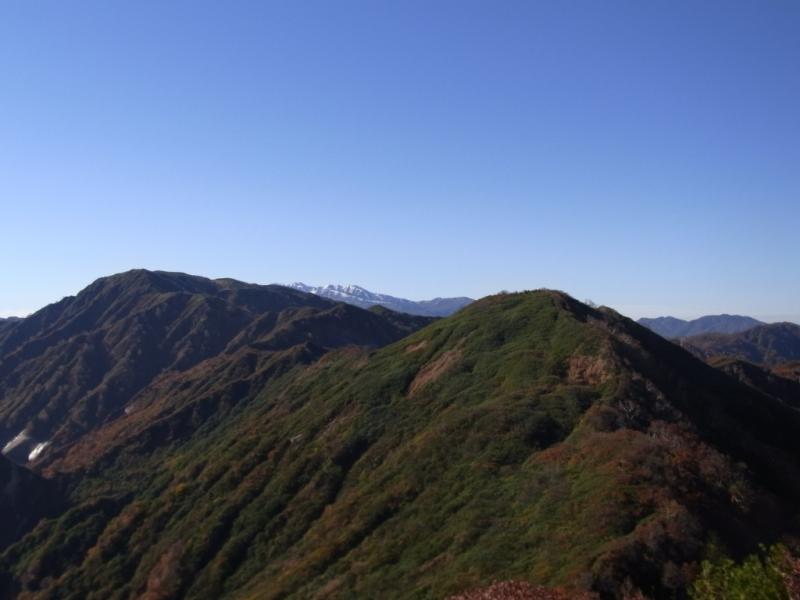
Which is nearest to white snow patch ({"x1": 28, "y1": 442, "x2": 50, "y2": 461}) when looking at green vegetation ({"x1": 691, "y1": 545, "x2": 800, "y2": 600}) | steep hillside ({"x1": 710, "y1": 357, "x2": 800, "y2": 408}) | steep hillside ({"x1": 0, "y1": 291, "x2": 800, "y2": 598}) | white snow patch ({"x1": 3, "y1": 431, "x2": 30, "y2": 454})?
white snow patch ({"x1": 3, "y1": 431, "x2": 30, "y2": 454})

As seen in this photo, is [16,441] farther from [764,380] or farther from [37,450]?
[764,380]

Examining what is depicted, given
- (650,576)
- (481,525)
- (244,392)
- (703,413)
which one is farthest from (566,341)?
(244,392)

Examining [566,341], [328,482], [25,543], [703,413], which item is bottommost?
[25,543]

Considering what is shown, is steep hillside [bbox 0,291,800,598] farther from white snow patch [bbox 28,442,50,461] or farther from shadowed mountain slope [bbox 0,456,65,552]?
white snow patch [bbox 28,442,50,461]

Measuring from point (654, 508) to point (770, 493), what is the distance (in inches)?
522

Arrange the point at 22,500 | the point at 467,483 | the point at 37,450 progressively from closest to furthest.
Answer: the point at 467,483
the point at 22,500
the point at 37,450

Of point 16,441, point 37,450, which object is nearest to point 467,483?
point 37,450

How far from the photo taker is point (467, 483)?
146ft

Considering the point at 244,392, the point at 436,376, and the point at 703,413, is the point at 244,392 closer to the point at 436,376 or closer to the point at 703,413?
the point at 436,376

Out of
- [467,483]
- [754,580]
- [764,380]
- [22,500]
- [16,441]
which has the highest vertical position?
[764,380]

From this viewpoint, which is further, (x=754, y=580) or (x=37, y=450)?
(x=37, y=450)

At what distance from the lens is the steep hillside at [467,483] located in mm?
31984

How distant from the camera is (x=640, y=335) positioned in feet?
276

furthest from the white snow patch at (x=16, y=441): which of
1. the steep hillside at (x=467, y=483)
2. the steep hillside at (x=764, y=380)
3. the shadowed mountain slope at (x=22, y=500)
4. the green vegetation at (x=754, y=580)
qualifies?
the green vegetation at (x=754, y=580)
